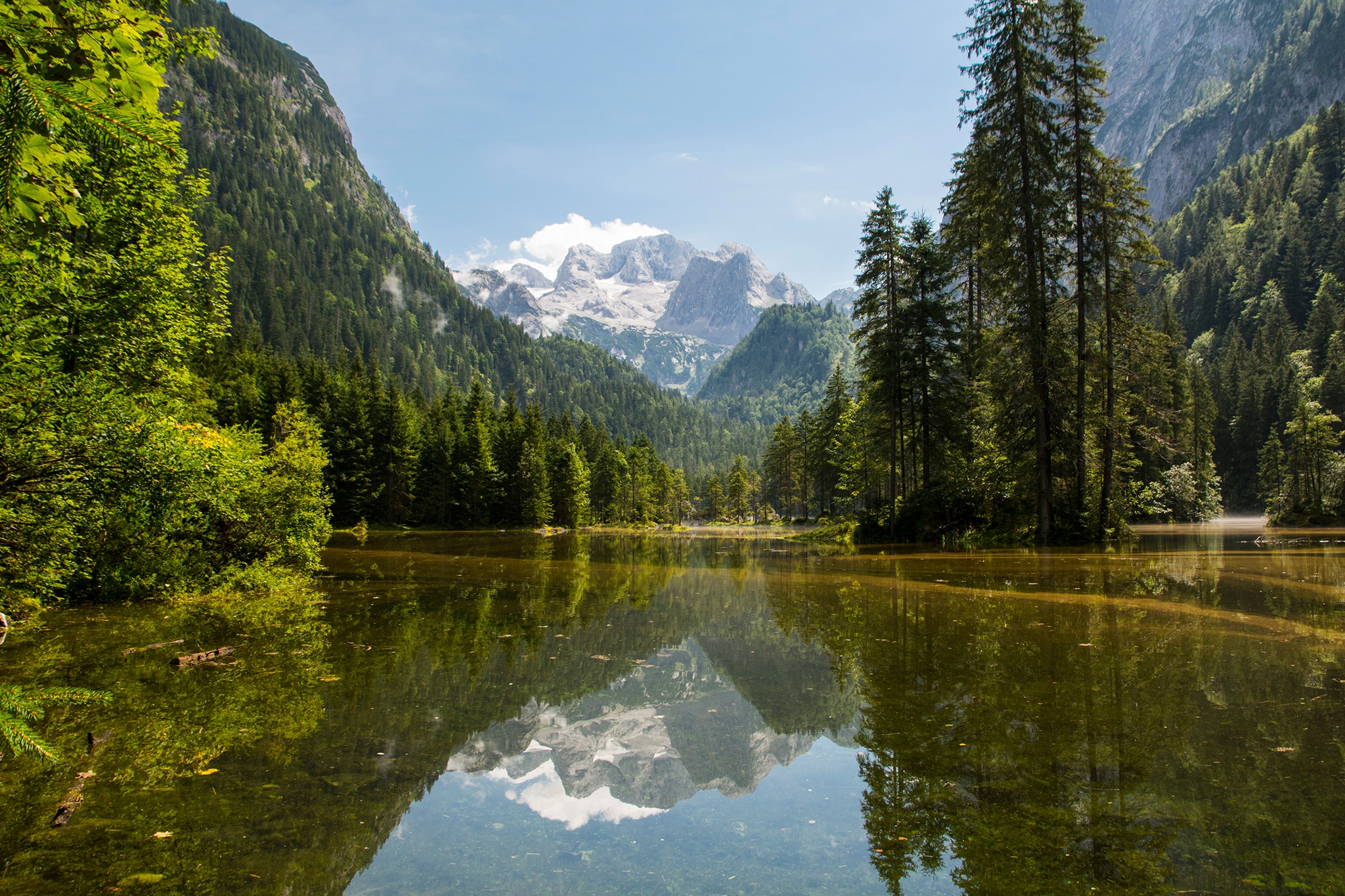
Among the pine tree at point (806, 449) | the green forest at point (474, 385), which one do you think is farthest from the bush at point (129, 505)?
the pine tree at point (806, 449)

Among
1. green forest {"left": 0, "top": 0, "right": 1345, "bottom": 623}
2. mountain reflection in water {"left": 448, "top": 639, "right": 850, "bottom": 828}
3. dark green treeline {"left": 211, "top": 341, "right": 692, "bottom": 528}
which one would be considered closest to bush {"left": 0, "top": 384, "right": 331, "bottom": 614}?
green forest {"left": 0, "top": 0, "right": 1345, "bottom": 623}

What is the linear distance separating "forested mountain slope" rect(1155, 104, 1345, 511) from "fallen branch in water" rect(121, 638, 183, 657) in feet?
192

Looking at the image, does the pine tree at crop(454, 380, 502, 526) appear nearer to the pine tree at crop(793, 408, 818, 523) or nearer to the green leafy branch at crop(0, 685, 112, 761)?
the pine tree at crop(793, 408, 818, 523)

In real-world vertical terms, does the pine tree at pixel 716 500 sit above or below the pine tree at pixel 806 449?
below

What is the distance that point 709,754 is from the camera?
561cm

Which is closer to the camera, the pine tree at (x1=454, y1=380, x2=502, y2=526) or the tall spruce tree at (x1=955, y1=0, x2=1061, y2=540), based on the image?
the tall spruce tree at (x1=955, y1=0, x2=1061, y2=540)

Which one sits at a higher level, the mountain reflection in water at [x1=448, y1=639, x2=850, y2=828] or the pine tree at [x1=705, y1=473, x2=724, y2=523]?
the pine tree at [x1=705, y1=473, x2=724, y2=523]

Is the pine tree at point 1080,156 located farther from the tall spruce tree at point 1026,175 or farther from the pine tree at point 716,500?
the pine tree at point 716,500

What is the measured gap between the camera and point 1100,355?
2203cm

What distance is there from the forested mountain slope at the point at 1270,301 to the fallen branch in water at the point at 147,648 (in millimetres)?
58424

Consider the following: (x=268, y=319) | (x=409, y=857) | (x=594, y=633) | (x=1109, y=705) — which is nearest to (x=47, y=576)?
(x=594, y=633)

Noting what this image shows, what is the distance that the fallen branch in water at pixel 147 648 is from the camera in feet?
27.5

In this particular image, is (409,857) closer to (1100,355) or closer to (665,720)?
(665,720)

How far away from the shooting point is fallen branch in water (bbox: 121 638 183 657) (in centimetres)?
838
